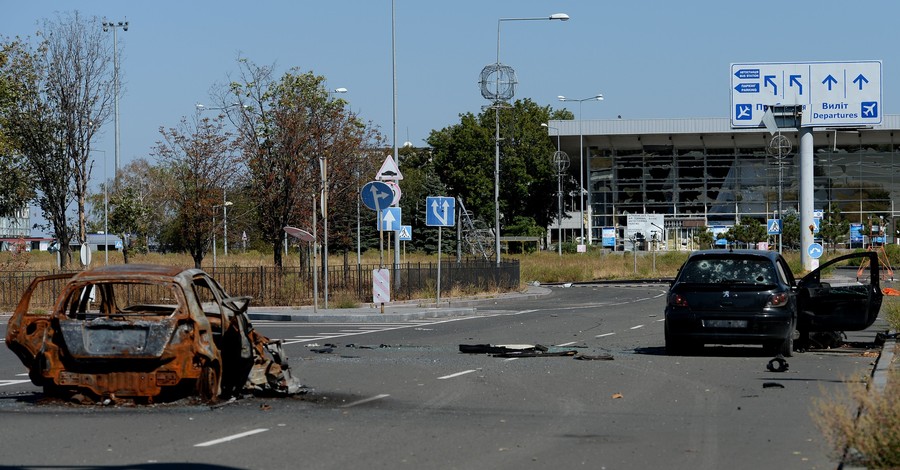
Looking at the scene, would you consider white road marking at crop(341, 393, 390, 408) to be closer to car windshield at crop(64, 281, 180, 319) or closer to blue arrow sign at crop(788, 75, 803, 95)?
car windshield at crop(64, 281, 180, 319)

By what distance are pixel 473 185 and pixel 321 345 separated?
3165 inches

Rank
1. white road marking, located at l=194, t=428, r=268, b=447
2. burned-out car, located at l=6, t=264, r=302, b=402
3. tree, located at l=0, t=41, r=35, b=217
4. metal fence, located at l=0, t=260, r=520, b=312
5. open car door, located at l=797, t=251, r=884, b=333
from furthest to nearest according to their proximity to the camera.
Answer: tree, located at l=0, t=41, r=35, b=217 → metal fence, located at l=0, t=260, r=520, b=312 → open car door, located at l=797, t=251, r=884, b=333 → burned-out car, located at l=6, t=264, r=302, b=402 → white road marking, located at l=194, t=428, r=268, b=447

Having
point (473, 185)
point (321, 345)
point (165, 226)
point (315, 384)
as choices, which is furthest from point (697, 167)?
point (315, 384)

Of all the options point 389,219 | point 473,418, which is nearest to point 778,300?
point 473,418

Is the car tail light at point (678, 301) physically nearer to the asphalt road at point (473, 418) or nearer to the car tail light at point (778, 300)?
the asphalt road at point (473, 418)

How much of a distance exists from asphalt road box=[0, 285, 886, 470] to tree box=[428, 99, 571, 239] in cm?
8188

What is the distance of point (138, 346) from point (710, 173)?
309 feet

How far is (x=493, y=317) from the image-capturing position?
102 feet

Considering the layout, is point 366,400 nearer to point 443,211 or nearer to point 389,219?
point 389,219

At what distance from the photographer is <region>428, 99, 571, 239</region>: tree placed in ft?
332

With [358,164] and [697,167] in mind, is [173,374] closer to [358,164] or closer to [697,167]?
[358,164]

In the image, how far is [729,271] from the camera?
59.9 ft

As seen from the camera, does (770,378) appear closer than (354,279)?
Yes

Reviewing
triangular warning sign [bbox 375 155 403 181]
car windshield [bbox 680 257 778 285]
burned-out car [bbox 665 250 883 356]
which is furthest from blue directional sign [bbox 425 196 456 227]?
car windshield [bbox 680 257 778 285]
